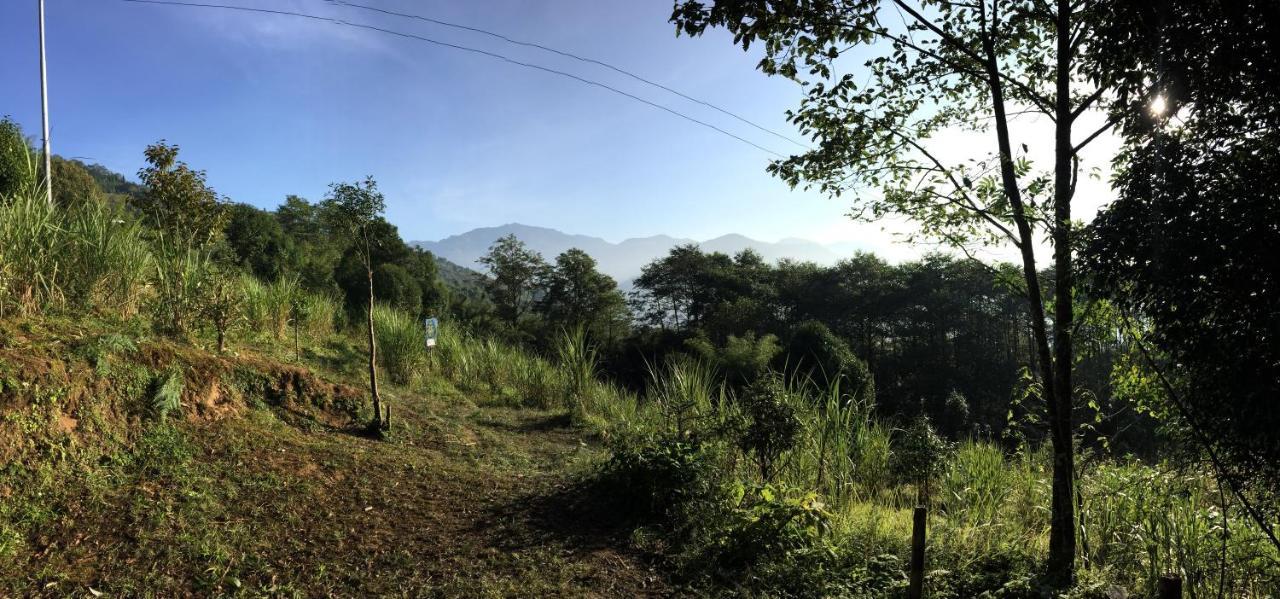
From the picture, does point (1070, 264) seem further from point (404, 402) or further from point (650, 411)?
point (404, 402)

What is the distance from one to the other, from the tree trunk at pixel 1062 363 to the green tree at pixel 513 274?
1282 inches

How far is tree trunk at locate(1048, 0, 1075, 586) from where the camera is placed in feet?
9.16

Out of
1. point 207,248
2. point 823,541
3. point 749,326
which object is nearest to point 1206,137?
point 823,541

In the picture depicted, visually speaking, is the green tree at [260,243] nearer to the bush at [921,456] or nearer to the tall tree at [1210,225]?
the bush at [921,456]

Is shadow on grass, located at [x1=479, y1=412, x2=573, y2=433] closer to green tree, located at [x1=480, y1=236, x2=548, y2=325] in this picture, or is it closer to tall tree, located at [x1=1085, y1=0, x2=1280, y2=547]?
tall tree, located at [x1=1085, y1=0, x2=1280, y2=547]

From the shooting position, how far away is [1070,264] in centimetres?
246

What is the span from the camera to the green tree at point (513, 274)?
114ft

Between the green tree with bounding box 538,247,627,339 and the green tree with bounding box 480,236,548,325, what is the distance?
1.49 metres

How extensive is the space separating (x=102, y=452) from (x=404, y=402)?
412cm

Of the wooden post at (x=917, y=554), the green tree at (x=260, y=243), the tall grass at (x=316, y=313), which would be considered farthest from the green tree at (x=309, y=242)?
the wooden post at (x=917, y=554)

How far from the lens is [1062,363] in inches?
114

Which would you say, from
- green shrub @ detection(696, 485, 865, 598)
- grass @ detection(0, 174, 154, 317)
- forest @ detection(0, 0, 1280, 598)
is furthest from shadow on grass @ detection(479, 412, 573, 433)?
green shrub @ detection(696, 485, 865, 598)

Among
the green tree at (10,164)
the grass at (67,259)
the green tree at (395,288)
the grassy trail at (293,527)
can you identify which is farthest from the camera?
the green tree at (395,288)

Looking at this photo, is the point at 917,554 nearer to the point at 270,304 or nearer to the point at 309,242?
the point at 270,304
